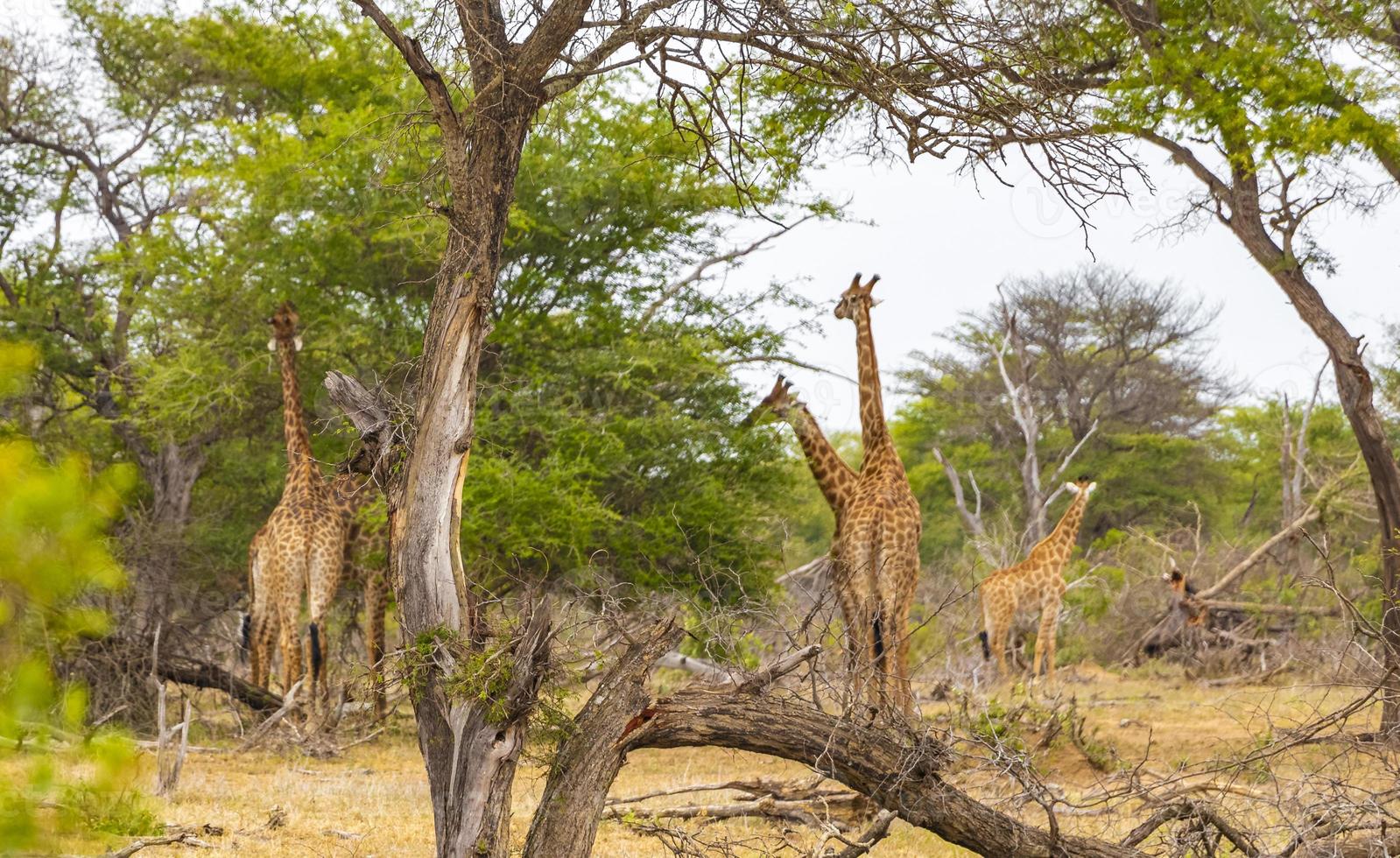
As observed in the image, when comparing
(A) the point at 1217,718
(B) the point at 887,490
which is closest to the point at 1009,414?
(A) the point at 1217,718

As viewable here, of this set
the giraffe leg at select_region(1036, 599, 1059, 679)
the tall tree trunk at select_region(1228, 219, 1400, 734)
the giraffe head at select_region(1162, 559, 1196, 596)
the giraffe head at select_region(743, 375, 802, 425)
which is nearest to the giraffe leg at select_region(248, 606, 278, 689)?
the giraffe head at select_region(743, 375, 802, 425)

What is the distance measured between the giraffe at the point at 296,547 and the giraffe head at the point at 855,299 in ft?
13.3

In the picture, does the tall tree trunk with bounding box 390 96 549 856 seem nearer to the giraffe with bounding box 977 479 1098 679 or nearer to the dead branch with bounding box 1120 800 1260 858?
the dead branch with bounding box 1120 800 1260 858

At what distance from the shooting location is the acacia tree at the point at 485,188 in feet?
15.3

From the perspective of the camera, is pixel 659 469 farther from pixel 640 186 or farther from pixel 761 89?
pixel 761 89

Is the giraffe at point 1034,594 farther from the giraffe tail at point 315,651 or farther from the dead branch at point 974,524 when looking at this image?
the giraffe tail at point 315,651

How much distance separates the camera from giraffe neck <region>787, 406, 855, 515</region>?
357 inches

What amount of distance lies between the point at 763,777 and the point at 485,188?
379cm

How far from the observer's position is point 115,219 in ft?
52.6

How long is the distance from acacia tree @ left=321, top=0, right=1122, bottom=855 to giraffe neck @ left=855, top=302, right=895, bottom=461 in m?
3.27

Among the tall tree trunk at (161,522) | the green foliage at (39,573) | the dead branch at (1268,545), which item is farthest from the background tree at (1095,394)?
the green foliage at (39,573)

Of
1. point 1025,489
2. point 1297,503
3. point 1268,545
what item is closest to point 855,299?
point 1268,545

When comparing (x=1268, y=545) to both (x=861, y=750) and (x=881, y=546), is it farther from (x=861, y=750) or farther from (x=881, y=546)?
(x=861, y=750)

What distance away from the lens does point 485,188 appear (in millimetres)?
5129
